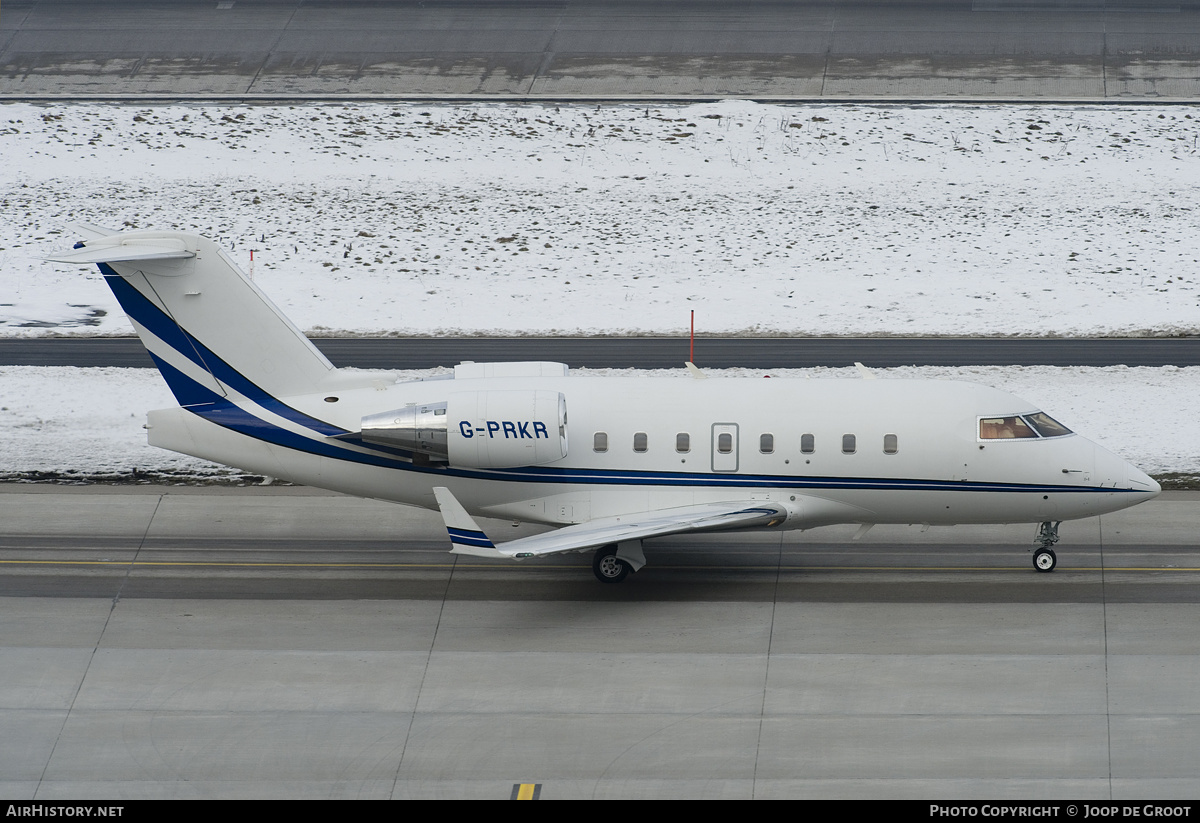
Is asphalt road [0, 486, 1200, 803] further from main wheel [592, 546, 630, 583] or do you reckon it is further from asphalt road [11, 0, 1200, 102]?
asphalt road [11, 0, 1200, 102]

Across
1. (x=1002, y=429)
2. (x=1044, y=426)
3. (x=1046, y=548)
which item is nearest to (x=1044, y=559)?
(x=1046, y=548)

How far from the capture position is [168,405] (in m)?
31.8

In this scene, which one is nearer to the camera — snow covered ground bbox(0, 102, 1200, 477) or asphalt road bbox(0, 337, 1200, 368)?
asphalt road bbox(0, 337, 1200, 368)

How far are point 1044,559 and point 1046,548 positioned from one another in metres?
0.24

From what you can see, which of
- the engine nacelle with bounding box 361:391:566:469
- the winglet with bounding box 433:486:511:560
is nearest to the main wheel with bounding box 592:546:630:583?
the engine nacelle with bounding box 361:391:566:469

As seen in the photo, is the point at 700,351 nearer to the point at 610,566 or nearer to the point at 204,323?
the point at 610,566

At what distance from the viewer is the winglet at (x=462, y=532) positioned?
21.2m

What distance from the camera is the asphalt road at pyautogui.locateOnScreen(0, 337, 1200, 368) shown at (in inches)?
1389

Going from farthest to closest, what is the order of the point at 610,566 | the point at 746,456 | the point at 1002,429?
the point at 610,566 → the point at 1002,429 → the point at 746,456

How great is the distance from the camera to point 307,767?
18406 mm

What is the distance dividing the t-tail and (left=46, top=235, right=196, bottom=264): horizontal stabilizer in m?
0.02

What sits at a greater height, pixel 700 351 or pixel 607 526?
pixel 700 351
